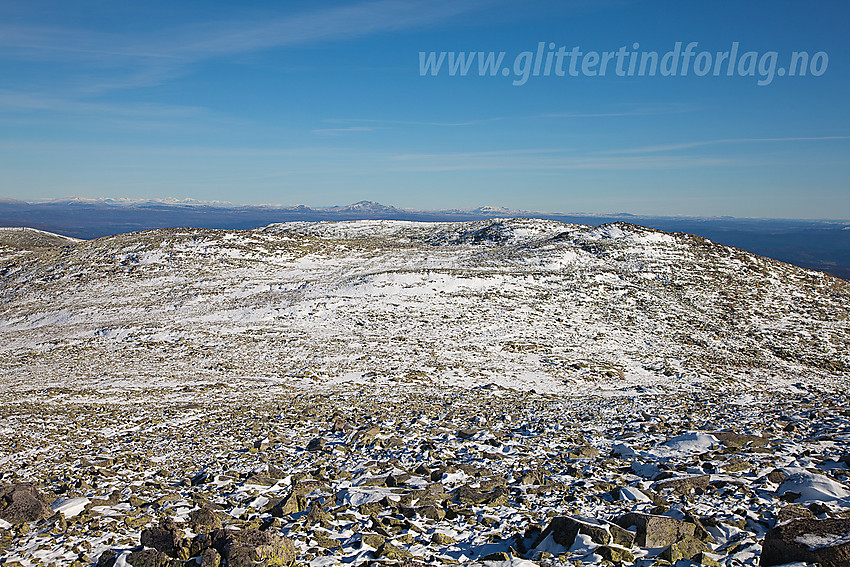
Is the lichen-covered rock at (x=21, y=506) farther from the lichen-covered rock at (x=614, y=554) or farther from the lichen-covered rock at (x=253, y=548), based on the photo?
the lichen-covered rock at (x=614, y=554)

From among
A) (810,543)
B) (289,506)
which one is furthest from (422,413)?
(810,543)

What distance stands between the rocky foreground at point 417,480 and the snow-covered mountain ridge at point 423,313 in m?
3.96

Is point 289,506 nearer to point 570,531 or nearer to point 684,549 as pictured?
point 570,531

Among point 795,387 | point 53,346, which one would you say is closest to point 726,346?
point 795,387

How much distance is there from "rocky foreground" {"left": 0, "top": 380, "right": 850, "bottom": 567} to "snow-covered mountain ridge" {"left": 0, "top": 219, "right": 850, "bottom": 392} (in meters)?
3.96

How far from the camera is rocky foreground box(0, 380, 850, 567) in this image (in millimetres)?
6926

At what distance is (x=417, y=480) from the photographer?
32.6 feet

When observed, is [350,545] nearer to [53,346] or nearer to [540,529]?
[540,529]

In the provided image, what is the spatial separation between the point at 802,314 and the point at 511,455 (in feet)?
97.0

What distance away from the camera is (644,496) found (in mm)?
8742

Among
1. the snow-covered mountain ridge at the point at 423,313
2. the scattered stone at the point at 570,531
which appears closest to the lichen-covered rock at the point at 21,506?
the scattered stone at the point at 570,531

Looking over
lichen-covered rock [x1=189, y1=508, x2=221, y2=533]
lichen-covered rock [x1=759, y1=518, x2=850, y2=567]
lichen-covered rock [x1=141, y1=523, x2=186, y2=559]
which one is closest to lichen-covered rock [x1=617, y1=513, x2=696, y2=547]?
lichen-covered rock [x1=759, y1=518, x2=850, y2=567]

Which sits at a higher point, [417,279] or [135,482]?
[417,279]

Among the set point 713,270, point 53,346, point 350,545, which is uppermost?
point 713,270
